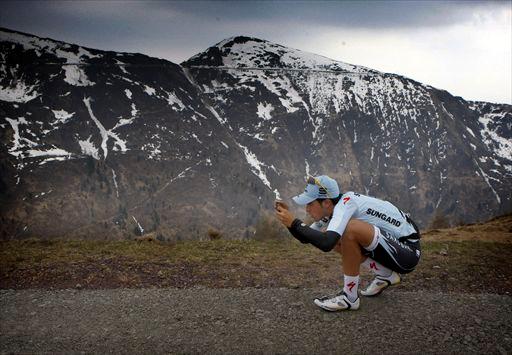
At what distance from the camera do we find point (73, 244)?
11836 millimetres

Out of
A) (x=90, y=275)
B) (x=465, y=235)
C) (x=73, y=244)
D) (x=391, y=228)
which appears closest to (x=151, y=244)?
(x=73, y=244)

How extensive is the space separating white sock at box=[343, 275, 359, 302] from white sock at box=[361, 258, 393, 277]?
431 mm

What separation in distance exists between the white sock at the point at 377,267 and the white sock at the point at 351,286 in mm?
431

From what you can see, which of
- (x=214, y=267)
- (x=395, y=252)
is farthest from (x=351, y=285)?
(x=214, y=267)

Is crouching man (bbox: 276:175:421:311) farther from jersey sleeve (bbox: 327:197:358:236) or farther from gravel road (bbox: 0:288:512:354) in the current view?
gravel road (bbox: 0:288:512:354)

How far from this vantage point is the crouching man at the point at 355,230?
623 centimetres

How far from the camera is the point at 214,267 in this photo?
931 centimetres

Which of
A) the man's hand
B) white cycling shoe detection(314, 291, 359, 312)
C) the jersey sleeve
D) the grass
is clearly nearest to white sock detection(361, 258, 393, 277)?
white cycling shoe detection(314, 291, 359, 312)

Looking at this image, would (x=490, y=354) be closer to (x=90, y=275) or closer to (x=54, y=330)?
(x=54, y=330)

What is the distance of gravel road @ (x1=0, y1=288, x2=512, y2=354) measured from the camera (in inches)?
221

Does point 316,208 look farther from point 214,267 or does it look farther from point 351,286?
point 214,267

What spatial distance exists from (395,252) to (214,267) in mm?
4198

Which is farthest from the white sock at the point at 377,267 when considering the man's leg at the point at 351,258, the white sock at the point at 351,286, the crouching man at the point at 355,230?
the white sock at the point at 351,286

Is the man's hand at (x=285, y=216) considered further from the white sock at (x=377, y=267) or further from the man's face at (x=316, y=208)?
the white sock at (x=377, y=267)
